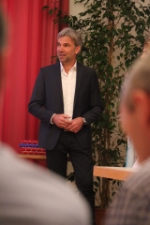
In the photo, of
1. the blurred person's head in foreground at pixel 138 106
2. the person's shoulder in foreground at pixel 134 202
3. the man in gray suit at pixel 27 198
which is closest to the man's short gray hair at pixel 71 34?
the blurred person's head in foreground at pixel 138 106

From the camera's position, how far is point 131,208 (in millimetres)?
881

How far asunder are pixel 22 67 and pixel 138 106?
14.1 feet

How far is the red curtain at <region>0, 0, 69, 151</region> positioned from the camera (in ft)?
16.9

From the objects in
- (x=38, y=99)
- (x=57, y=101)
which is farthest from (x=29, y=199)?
(x=38, y=99)

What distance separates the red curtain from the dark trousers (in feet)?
2.59

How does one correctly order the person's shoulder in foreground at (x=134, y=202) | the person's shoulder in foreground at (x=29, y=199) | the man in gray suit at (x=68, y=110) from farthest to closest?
the man in gray suit at (x=68, y=110)
the person's shoulder in foreground at (x=134, y=202)
the person's shoulder in foreground at (x=29, y=199)

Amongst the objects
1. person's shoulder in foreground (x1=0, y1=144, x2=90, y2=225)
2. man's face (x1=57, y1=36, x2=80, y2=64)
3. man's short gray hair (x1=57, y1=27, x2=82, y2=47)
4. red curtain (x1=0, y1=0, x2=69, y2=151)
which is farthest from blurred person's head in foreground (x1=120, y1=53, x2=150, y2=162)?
red curtain (x1=0, y1=0, x2=69, y2=151)

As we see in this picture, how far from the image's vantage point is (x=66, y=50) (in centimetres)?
460

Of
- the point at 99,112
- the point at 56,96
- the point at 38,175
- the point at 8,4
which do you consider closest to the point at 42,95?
the point at 56,96

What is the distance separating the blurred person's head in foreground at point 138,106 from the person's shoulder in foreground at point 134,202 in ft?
0.33

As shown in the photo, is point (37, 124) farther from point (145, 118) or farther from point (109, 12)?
point (145, 118)

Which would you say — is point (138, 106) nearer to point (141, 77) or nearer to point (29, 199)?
point (141, 77)

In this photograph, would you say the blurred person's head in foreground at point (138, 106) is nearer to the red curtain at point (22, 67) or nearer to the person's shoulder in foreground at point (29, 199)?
the person's shoulder in foreground at point (29, 199)

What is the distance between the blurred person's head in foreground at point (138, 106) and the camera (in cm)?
94
